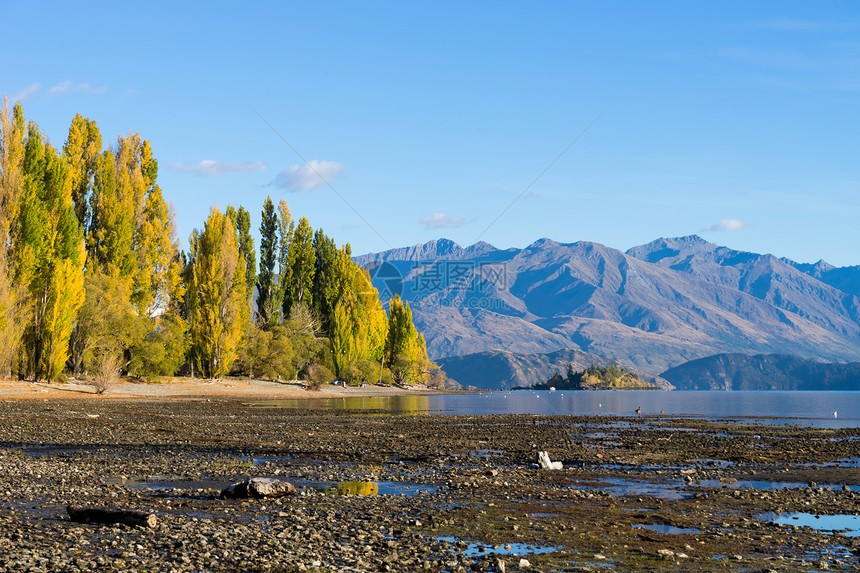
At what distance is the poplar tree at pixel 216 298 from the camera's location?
211ft

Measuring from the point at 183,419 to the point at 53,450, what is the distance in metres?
13.4

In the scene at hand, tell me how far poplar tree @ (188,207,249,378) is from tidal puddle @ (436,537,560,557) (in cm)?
5788

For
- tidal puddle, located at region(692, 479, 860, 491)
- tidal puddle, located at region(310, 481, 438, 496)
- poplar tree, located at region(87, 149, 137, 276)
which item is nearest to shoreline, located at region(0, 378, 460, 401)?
poplar tree, located at region(87, 149, 137, 276)

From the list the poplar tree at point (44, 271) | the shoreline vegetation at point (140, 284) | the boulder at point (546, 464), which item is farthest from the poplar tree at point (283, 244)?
the boulder at point (546, 464)

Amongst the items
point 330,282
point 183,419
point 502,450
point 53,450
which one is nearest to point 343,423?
point 183,419

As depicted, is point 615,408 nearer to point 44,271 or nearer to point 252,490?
point 44,271

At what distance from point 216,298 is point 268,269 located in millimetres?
17283

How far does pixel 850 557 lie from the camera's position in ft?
30.6

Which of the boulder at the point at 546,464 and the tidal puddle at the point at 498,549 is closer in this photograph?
the tidal puddle at the point at 498,549

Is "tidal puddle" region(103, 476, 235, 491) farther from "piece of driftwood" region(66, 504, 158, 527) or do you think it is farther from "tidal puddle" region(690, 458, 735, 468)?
"tidal puddle" region(690, 458, 735, 468)

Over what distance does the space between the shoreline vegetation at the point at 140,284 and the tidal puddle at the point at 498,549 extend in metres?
41.4

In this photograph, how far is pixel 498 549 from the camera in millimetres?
9508

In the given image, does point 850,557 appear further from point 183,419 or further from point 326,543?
point 183,419

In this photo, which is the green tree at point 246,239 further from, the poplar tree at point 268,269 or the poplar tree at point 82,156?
the poplar tree at point 82,156
